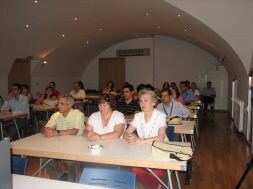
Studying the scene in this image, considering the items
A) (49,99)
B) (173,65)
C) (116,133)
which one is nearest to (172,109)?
(116,133)

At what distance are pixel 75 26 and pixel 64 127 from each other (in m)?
6.67

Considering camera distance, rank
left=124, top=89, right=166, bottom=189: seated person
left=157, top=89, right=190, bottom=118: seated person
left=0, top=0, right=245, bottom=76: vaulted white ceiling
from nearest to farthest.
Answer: left=124, top=89, right=166, bottom=189: seated person
left=157, top=89, right=190, bottom=118: seated person
left=0, top=0, right=245, bottom=76: vaulted white ceiling

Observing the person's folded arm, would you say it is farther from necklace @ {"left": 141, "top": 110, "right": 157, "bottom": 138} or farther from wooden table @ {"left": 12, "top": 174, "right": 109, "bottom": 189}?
wooden table @ {"left": 12, "top": 174, "right": 109, "bottom": 189}

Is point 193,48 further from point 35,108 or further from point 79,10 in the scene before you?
point 35,108

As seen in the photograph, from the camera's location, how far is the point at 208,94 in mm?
12922

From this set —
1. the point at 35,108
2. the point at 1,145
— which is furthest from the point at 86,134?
the point at 35,108

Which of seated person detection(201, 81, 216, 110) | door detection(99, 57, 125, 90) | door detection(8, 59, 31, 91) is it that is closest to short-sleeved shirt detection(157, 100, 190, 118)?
door detection(8, 59, 31, 91)

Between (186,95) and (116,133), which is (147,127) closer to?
(116,133)

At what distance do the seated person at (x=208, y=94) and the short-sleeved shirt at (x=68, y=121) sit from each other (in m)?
10.3

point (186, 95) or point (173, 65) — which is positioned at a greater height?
point (173, 65)

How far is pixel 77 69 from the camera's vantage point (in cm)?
1471

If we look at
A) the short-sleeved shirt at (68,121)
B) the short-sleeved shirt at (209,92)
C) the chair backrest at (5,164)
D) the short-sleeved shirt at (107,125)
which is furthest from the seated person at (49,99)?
the short-sleeved shirt at (209,92)

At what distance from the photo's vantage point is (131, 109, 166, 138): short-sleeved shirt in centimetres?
304

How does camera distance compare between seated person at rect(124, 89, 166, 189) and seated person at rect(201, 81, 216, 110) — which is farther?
seated person at rect(201, 81, 216, 110)
